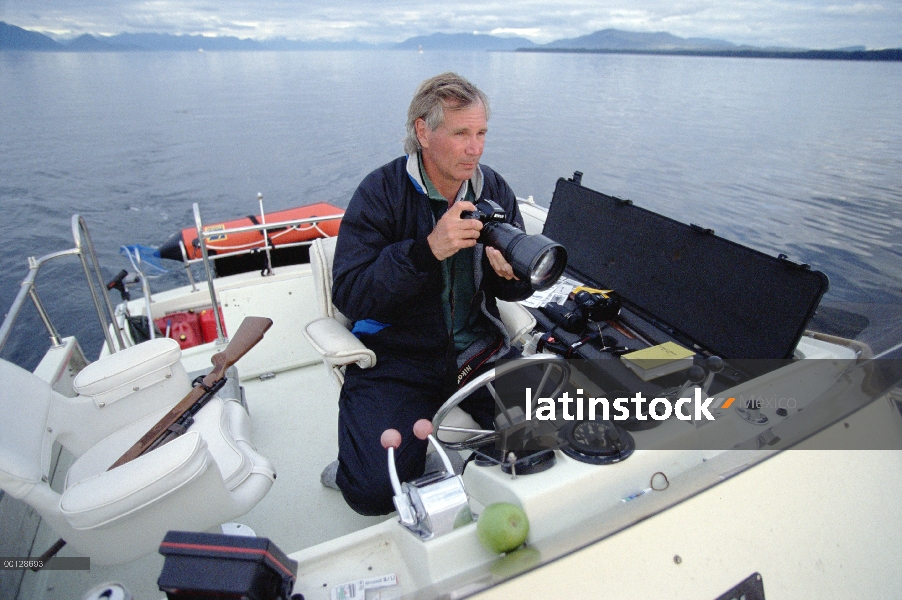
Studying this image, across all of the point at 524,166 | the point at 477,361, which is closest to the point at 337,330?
the point at 477,361

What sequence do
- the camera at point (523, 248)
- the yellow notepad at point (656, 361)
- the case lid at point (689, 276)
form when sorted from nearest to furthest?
the camera at point (523, 248)
the yellow notepad at point (656, 361)
the case lid at point (689, 276)

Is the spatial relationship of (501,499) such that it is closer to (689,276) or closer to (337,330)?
(337,330)

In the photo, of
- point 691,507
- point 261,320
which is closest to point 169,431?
point 261,320

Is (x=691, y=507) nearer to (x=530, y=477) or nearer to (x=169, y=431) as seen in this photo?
(x=530, y=477)

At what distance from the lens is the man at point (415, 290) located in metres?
1.54

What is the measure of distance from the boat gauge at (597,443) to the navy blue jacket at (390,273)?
2.09 ft

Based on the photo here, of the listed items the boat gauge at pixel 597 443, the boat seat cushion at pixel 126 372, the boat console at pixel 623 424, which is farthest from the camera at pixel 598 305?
the boat seat cushion at pixel 126 372

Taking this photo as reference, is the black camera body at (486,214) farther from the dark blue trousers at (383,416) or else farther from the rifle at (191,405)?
the rifle at (191,405)

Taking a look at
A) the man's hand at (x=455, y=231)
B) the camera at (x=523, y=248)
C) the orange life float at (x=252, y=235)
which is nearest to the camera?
the camera at (x=523, y=248)

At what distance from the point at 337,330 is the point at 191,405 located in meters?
0.58

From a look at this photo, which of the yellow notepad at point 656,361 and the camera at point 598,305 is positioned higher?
the yellow notepad at point 656,361

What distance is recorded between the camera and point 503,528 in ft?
2.99

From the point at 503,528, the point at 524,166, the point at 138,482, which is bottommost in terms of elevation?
the point at 524,166

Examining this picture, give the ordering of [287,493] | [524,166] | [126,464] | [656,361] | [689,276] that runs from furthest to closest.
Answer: [524,166], [689,276], [287,493], [656,361], [126,464]
